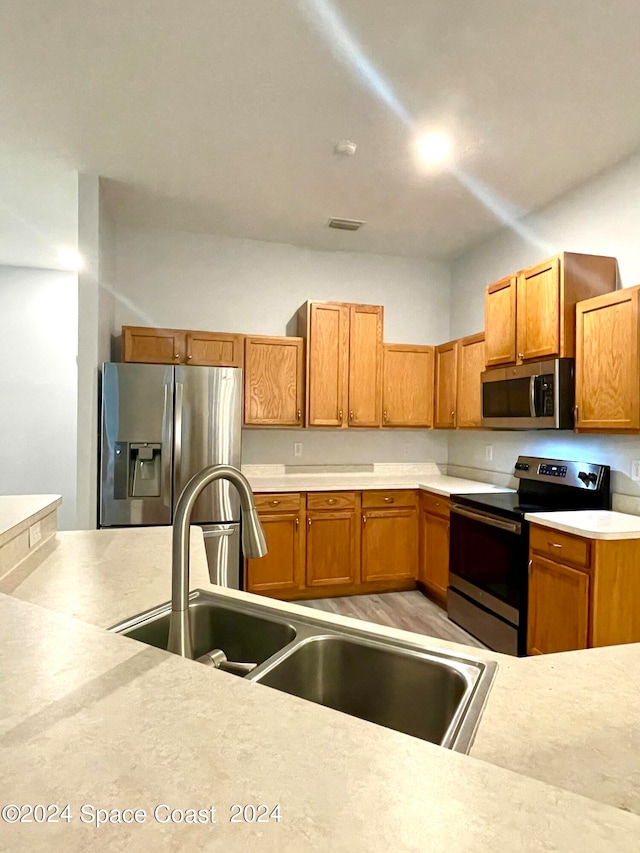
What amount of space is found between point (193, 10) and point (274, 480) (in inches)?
115

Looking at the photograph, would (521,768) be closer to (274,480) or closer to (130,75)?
(130,75)

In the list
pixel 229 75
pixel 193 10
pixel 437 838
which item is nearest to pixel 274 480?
pixel 229 75

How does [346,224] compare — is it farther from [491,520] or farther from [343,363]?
[491,520]

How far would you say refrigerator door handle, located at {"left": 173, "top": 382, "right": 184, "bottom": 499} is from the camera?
323 centimetres

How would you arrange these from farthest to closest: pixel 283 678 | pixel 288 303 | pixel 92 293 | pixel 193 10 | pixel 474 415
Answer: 1. pixel 288 303
2. pixel 474 415
3. pixel 92 293
4. pixel 193 10
5. pixel 283 678

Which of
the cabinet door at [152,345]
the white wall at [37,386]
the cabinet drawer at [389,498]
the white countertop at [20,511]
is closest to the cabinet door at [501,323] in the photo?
the cabinet drawer at [389,498]

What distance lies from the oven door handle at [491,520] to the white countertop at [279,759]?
1.91m

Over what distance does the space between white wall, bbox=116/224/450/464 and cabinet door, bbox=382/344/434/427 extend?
1.14 feet

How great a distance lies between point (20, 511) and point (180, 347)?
230cm

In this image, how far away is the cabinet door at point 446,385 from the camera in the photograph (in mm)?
4066

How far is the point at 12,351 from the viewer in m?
5.06

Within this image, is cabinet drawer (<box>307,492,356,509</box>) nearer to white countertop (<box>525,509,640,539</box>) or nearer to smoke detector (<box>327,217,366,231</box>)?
white countertop (<box>525,509,640,539</box>)

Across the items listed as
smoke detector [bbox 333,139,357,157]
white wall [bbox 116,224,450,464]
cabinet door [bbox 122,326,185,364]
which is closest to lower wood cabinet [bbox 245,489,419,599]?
white wall [bbox 116,224,450,464]

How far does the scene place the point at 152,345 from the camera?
3662mm
